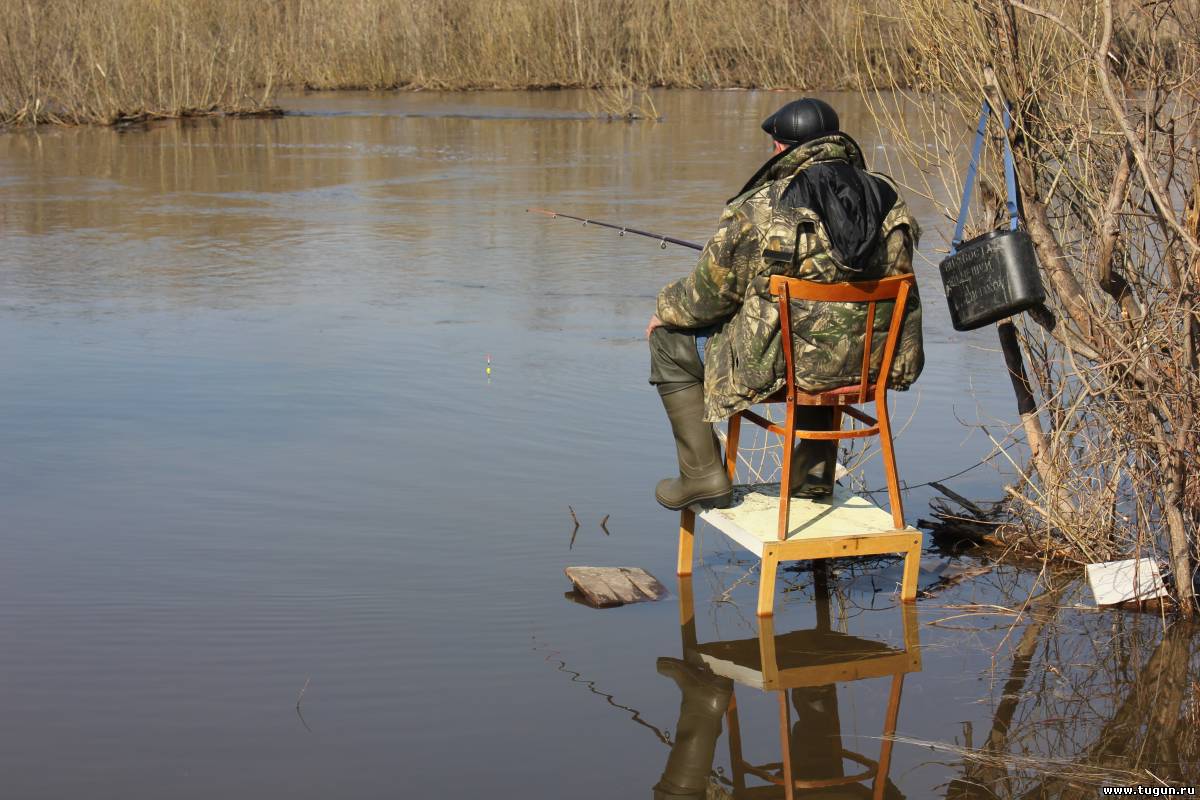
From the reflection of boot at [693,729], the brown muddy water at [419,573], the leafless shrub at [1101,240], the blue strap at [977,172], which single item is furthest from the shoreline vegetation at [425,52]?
the reflection of boot at [693,729]

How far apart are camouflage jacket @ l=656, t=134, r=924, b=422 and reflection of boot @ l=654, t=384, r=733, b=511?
0.66 feet

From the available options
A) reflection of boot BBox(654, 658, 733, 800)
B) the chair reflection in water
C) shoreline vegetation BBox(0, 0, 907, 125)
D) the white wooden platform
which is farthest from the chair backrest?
shoreline vegetation BBox(0, 0, 907, 125)

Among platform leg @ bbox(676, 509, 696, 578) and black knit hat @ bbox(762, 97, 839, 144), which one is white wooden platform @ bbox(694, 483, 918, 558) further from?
black knit hat @ bbox(762, 97, 839, 144)

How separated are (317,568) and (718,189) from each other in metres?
9.74

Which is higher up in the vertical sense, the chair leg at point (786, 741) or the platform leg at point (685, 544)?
the platform leg at point (685, 544)

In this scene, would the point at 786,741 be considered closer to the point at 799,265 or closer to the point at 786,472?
the point at 786,472

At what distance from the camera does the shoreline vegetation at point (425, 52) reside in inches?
840

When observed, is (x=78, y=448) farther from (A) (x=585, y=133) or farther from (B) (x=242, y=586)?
(A) (x=585, y=133)

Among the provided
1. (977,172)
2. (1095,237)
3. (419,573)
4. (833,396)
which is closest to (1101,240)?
(1095,237)

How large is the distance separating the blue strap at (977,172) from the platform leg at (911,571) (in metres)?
0.89

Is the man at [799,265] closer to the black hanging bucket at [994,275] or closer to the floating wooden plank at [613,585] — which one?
the black hanging bucket at [994,275]

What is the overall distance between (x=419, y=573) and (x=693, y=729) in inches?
54.3

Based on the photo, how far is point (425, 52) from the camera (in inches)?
1106

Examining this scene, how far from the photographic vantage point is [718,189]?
1410 cm
